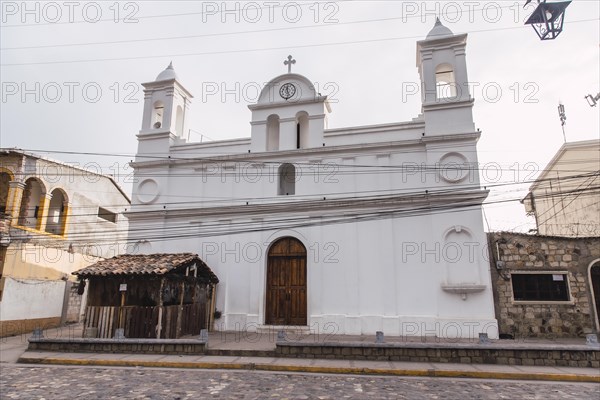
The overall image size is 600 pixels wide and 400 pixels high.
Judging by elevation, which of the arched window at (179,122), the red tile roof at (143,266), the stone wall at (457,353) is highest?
the arched window at (179,122)

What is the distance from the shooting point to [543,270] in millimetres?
13586

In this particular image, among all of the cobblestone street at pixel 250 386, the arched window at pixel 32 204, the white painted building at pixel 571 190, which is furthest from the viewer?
the white painted building at pixel 571 190

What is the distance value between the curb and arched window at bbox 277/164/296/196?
7.91 meters

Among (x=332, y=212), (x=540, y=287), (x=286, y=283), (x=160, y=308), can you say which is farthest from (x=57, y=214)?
(x=540, y=287)

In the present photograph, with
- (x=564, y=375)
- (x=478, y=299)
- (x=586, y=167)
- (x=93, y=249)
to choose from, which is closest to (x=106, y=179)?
(x=93, y=249)

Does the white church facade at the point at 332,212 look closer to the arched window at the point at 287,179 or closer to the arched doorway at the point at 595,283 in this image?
the arched window at the point at 287,179

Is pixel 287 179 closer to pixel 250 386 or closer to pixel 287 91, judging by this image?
pixel 287 91

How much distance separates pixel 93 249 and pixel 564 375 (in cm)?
2112

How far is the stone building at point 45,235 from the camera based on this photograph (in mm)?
15883

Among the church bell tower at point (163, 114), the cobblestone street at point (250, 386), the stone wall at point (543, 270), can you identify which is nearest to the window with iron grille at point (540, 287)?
the stone wall at point (543, 270)

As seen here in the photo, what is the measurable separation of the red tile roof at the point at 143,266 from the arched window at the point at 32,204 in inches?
271

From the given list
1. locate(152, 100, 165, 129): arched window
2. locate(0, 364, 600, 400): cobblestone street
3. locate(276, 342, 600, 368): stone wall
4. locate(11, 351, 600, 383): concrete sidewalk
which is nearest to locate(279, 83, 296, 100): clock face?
locate(152, 100, 165, 129): arched window

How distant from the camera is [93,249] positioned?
69.8ft

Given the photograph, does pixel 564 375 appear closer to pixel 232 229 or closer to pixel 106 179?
pixel 232 229
